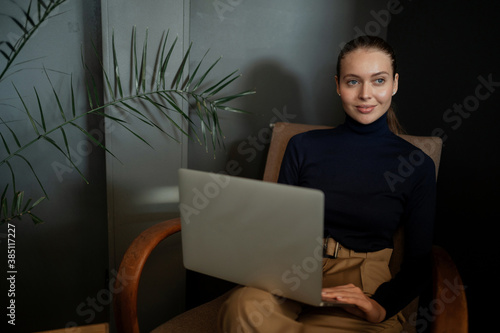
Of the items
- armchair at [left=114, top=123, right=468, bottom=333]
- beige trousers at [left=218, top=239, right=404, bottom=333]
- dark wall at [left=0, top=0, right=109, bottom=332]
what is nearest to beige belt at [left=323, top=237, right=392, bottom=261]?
beige trousers at [left=218, top=239, right=404, bottom=333]

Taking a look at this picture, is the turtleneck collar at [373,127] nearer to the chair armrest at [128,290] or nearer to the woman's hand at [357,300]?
the woman's hand at [357,300]

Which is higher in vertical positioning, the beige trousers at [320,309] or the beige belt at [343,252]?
the beige belt at [343,252]

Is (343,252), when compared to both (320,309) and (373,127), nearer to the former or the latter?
(320,309)

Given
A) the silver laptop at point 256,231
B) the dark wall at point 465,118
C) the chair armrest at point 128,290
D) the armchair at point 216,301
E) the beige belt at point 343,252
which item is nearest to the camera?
the silver laptop at point 256,231

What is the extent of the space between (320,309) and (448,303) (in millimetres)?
348

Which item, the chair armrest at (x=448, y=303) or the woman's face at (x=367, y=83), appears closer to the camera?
the chair armrest at (x=448, y=303)

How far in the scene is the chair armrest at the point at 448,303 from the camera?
33.7 inches

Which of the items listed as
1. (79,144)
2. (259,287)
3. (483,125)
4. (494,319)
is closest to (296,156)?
(259,287)

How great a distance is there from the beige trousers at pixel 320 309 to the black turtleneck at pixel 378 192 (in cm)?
4

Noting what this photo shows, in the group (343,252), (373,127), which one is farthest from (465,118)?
(343,252)

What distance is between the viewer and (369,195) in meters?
1.26

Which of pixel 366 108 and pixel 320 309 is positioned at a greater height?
pixel 366 108

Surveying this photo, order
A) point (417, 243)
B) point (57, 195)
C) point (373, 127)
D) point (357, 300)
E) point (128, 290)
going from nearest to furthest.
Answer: point (357, 300), point (128, 290), point (417, 243), point (373, 127), point (57, 195)

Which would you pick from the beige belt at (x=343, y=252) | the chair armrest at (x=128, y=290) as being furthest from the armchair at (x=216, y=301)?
the beige belt at (x=343, y=252)
